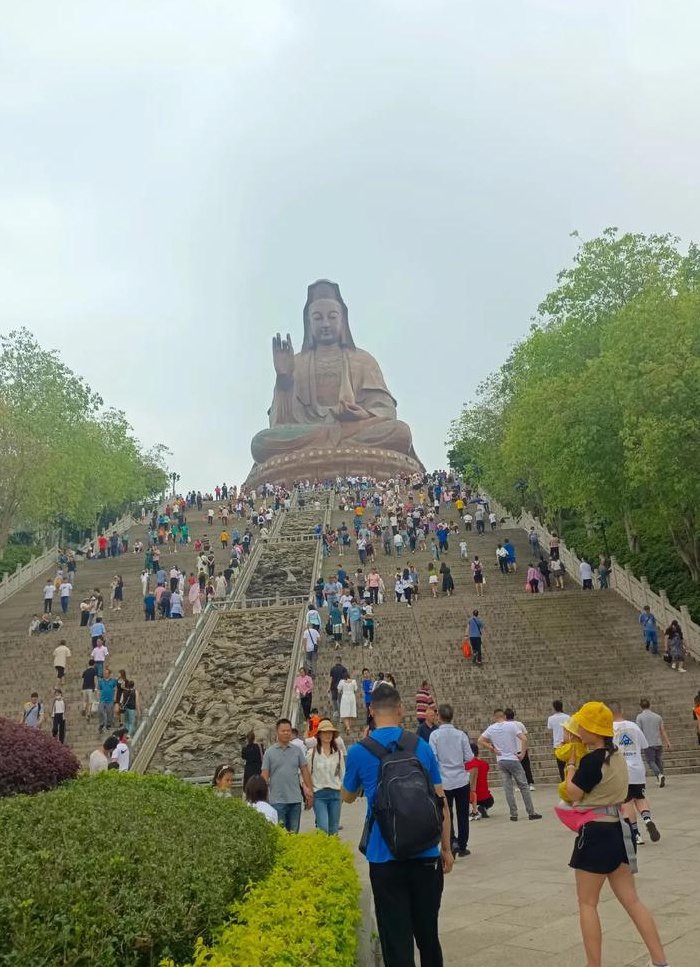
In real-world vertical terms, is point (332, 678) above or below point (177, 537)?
below

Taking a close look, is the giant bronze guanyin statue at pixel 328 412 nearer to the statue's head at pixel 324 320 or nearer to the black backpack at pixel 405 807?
the statue's head at pixel 324 320

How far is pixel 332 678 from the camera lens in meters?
15.5

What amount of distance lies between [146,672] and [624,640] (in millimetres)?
9154

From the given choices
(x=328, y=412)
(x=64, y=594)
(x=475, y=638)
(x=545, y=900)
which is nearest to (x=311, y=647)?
(x=475, y=638)

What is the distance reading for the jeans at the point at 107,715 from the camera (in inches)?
586

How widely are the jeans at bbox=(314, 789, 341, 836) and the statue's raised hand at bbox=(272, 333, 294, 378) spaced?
4606 centimetres

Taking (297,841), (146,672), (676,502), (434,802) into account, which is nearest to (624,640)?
(676,502)

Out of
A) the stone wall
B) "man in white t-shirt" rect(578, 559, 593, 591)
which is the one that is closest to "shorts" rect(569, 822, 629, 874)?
the stone wall

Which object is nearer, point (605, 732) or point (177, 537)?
point (605, 732)

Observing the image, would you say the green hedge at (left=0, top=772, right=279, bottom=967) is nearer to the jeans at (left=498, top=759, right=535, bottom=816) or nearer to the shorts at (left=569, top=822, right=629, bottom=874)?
the shorts at (left=569, top=822, right=629, bottom=874)

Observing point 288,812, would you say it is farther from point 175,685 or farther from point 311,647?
point 311,647

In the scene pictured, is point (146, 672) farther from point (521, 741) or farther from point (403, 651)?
point (521, 741)

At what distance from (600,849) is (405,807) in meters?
1.06

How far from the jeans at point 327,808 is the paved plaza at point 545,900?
39 centimetres
